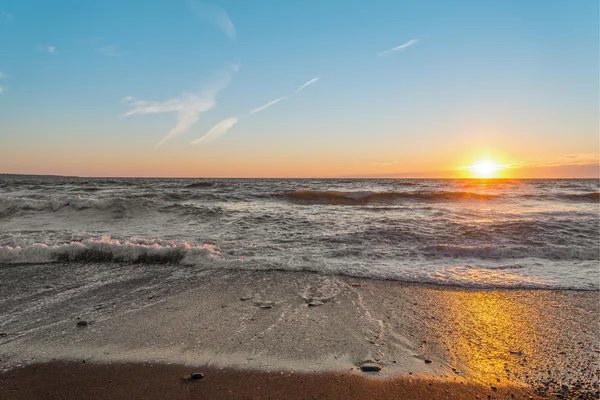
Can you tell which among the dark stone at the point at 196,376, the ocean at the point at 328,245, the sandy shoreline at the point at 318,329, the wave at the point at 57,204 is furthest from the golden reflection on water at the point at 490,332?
the wave at the point at 57,204

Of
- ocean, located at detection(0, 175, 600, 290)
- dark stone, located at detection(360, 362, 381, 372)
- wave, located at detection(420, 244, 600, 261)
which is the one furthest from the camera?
wave, located at detection(420, 244, 600, 261)

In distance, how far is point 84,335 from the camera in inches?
128

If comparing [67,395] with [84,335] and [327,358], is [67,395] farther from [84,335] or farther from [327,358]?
[327,358]

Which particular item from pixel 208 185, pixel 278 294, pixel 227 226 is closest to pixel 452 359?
pixel 278 294

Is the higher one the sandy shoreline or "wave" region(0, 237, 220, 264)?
"wave" region(0, 237, 220, 264)

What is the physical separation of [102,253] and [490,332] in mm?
6506

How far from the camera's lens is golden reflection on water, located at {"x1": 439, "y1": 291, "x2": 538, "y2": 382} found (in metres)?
2.76

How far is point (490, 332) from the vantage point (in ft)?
11.0

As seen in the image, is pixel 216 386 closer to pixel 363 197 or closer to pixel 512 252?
pixel 512 252

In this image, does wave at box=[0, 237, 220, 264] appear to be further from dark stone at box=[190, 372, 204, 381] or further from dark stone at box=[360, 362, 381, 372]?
dark stone at box=[360, 362, 381, 372]

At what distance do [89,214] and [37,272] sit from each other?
7.68 metres

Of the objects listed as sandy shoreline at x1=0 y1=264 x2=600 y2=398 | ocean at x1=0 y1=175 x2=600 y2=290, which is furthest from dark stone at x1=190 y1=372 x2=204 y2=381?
ocean at x1=0 y1=175 x2=600 y2=290

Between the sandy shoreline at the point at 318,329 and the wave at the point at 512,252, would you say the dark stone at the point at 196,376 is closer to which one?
the sandy shoreline at the point at 318,329

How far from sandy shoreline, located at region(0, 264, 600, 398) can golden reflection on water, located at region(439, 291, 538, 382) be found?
13mm
